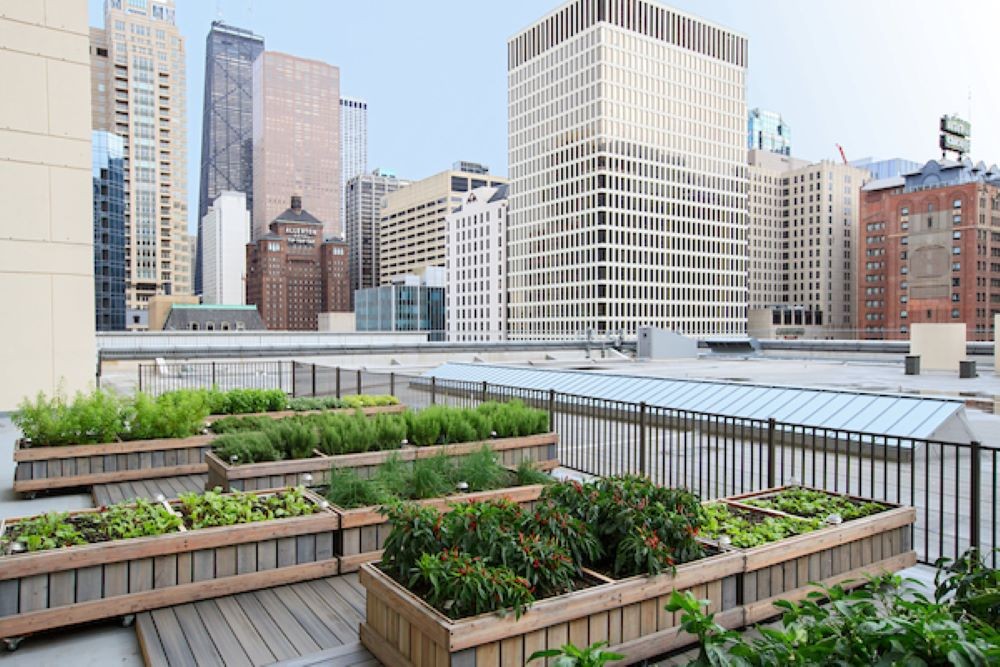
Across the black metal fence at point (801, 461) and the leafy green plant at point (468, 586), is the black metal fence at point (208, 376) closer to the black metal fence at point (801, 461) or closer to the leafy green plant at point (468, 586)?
the black metal fence at point (801, 461)

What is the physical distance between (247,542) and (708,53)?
505 ft

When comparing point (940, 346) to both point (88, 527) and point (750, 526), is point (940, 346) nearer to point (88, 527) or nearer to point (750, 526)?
point (750, 526)

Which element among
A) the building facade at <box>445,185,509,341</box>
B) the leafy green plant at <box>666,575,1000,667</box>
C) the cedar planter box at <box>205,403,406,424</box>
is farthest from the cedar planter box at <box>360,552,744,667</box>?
the building facade at <box>445,185,509,341</box>

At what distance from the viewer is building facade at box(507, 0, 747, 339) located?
124062mm

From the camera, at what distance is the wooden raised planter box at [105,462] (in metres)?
8.95

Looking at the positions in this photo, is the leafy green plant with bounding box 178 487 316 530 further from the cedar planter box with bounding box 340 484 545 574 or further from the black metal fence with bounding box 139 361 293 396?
Answer: the black metal fence with bounding box 139 361 293 396

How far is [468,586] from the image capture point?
409 centimetres

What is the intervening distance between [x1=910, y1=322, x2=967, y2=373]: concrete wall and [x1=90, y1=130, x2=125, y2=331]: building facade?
8268 cm

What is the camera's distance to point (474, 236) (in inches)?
6033

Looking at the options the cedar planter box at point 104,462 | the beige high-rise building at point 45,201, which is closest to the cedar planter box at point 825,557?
the cedar planter box at point 104,462

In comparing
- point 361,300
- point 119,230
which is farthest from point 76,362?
point 361,300

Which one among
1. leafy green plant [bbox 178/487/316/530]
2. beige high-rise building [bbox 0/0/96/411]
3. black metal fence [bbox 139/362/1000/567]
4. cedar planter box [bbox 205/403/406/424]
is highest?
beige high-rise building [bbox 0/0/96/411]

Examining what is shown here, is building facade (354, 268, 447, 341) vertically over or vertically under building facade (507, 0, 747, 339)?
under

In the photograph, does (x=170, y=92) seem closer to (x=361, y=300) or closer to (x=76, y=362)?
(x=361, y=300)
